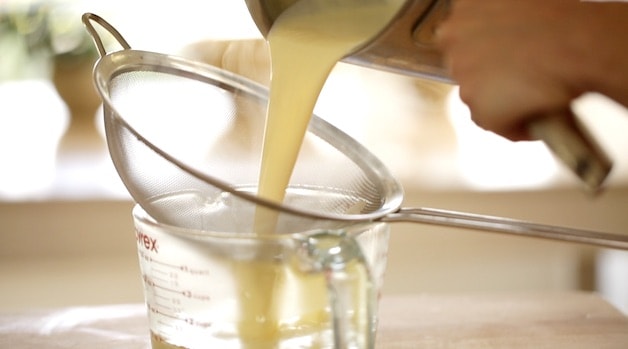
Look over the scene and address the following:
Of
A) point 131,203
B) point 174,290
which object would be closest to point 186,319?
point 174,290

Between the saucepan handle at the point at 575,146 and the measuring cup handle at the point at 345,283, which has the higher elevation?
the saucepan handle at the point at 575,146

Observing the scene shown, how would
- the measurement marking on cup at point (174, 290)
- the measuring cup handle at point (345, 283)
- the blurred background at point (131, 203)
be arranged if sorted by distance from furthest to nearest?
the blurred background at point (131, 203) < the measurement marking on cup at point (174, 290) < the measuring cup handle at point (345, 283)

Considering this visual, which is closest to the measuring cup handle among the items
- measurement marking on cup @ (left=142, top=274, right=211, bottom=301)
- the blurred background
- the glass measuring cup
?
the glass measuring cup

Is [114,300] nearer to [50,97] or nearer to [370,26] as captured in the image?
[50,97]

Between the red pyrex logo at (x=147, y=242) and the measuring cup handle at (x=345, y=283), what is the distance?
5.7 inches

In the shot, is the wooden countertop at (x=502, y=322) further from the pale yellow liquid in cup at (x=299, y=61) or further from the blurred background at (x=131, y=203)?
the blurred background at (x=131, y=203)

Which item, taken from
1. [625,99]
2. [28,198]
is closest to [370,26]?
[625,99]

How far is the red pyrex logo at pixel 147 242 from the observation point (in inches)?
26.8

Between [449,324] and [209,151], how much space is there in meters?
0.28

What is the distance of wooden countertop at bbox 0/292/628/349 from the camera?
822 millimetres

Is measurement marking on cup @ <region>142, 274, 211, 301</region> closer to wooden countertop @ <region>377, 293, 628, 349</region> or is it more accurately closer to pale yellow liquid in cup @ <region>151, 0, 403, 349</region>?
pale yellow liquid in cup @ <region>151, 0, 403, 349</region>

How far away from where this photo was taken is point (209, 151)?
920 mm

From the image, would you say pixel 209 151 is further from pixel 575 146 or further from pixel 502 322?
pixel 575 146

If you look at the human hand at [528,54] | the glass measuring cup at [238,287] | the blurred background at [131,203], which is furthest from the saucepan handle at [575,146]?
the blurred background at [131,203]
